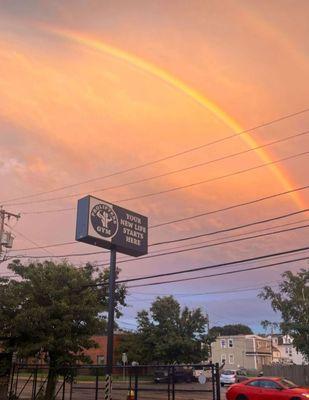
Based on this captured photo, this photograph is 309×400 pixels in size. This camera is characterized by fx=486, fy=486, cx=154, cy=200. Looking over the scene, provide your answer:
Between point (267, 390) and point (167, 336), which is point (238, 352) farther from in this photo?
point (267, 390)

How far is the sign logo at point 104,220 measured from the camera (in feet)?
70.5

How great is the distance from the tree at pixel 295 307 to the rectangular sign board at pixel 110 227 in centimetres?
3016

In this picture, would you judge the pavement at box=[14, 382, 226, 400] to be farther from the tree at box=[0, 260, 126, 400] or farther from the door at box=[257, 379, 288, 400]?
the door at box=[257, 379, 288, 400]

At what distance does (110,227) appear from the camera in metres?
22.1

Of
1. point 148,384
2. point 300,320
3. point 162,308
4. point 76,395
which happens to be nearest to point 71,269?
point 76,395

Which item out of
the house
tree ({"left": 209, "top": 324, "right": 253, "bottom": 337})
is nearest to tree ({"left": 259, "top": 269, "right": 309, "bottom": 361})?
the house

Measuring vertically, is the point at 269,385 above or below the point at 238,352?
below

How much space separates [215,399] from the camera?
19.0 metres

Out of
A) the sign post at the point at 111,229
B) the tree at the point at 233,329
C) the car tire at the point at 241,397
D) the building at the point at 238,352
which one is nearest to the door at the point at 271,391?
the car tire at the point at 241,397

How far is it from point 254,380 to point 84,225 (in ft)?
37.9

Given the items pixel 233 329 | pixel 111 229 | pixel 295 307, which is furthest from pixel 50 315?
pixel 233 329

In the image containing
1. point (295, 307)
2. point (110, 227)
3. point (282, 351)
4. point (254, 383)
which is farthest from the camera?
point (282, 351)

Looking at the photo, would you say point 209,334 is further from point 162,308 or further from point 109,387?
point 109,387

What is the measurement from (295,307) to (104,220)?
34.0m
